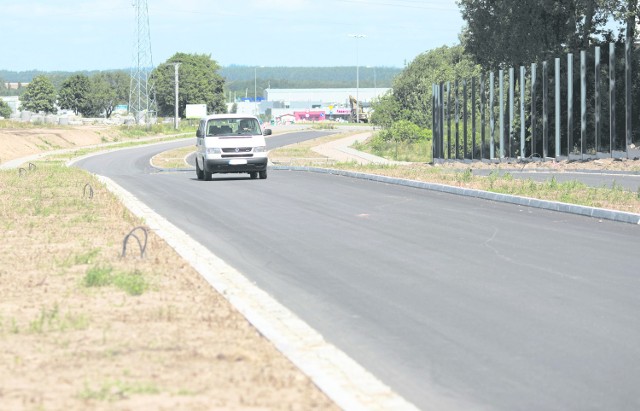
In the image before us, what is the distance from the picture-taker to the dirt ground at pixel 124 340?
6257 mm

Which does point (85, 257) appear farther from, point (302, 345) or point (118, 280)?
point (302, 345)

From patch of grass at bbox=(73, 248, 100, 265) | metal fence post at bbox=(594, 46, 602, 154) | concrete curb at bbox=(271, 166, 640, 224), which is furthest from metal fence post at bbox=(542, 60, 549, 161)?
patch of grass at bbox=(73, 248, 100, 265)

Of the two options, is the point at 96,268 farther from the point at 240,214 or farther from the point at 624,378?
the point at 240,214

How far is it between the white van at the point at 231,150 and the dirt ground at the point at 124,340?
735 inches

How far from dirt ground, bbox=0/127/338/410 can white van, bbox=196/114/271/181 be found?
18668mm

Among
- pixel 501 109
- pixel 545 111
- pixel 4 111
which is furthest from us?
pixel 4 111

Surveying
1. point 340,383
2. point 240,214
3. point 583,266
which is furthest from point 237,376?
point 240,214

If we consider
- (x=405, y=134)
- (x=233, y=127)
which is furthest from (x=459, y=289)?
(x=405, y=134)

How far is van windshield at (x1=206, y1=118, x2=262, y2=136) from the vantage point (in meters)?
34.4

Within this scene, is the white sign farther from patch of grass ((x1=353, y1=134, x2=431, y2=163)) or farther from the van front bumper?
the van front bumper

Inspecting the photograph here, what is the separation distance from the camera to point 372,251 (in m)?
14.0

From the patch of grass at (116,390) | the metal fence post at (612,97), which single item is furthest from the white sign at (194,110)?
the patch of grass at (116,390)

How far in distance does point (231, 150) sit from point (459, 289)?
23.4 meters

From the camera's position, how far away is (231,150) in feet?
111
